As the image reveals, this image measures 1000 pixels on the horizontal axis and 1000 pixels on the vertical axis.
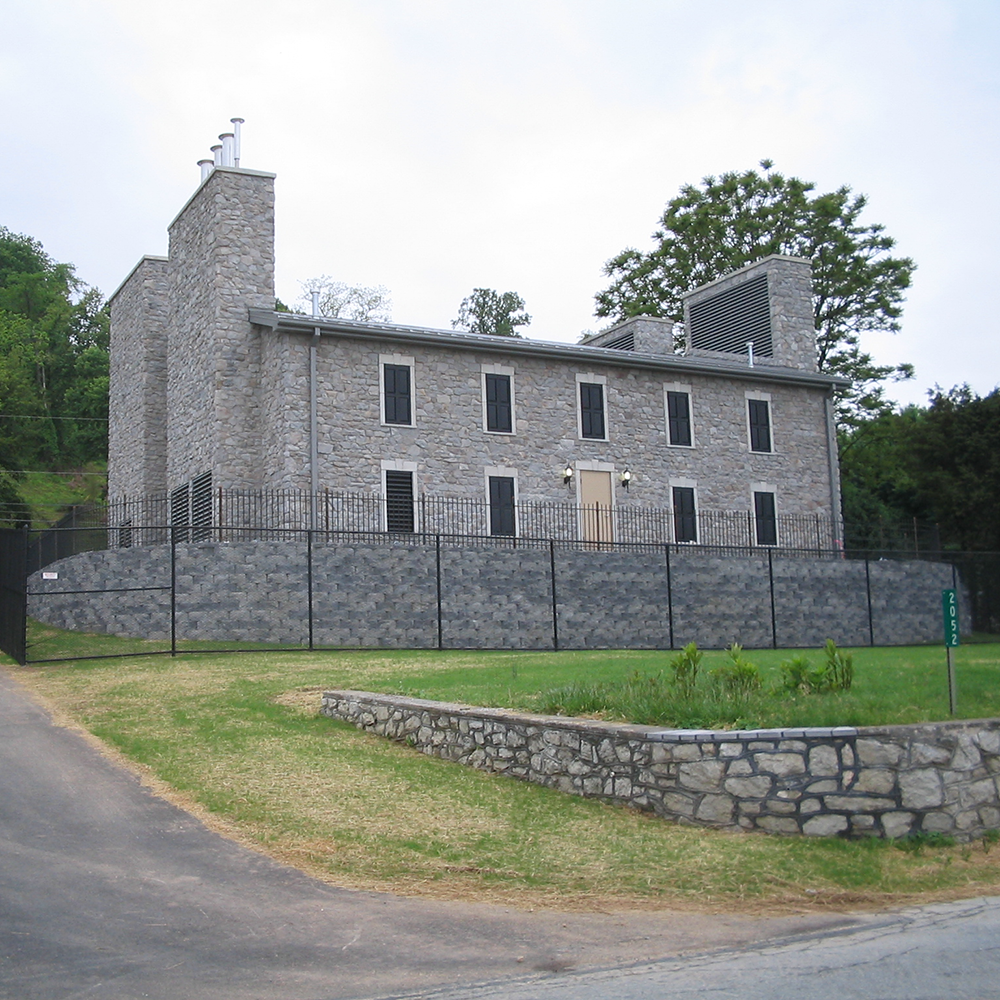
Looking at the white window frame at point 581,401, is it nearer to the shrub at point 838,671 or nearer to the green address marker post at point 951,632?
the shrub at point 838,671

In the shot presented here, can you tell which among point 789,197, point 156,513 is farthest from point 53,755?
point 789,197

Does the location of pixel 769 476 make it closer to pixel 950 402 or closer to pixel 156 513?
pixel 950 402

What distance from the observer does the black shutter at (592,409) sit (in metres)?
29.2

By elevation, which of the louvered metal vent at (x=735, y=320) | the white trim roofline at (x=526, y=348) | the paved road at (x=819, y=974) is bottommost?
the paved road at (x=819, y=974)

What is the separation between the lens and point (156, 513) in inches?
1188

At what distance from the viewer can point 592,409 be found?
29.4m

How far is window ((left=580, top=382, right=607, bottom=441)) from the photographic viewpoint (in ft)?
95.9

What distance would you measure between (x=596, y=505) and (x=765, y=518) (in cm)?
565

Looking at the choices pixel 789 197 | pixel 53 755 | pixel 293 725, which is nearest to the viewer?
pixel 53 755

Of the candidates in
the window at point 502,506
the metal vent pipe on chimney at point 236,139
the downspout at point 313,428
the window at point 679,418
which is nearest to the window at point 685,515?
the window at point 679,418

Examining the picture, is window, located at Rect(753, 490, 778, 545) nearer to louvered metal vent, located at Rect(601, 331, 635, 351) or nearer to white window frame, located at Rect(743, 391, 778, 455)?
white window frame, located at Rect(743, 391, 778, 455)

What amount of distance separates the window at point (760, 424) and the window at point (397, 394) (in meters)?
10.6

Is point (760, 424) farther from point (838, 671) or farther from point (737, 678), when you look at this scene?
point (737, 678)

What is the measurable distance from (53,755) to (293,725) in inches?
98.7
